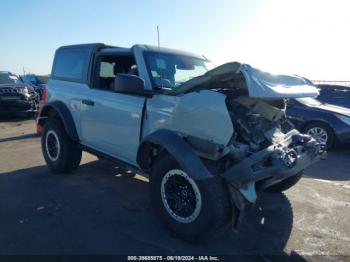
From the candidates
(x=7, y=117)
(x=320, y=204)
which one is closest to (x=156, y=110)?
(x=320, y=204)

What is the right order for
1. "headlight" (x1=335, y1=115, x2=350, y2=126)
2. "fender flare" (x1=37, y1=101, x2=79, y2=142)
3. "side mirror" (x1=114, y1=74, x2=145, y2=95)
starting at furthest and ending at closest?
"headlight" (x1=335, y1=115, x2=350, y2=126) → "fender flare" (x1=37, y1=101, x2=79, y2=142) → "side mirror" (x1=114, y1=74, x2=145, y2=95)

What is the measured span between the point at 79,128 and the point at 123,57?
1.29 m

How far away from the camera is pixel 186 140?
3674 millimetres

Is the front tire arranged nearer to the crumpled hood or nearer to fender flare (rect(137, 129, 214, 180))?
fender flare (rect(137, 129, 214, 180))

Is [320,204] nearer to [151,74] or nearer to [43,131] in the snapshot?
[151,74]

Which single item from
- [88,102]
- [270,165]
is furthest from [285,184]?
[88,102]

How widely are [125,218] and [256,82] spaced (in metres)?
2.18

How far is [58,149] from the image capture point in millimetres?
5699

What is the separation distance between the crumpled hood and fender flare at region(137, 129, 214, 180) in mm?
548

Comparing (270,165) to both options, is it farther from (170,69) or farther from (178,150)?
(170,69)

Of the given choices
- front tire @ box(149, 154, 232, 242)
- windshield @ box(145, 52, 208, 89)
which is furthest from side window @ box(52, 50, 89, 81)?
front tire @ box(149, 154, 232, 242)

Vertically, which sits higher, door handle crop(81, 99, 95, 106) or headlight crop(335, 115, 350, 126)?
door handle crop(81, 99, 95, 106)

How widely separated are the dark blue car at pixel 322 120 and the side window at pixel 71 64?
17.4 ft

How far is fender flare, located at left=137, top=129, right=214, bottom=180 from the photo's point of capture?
10.9 ft
